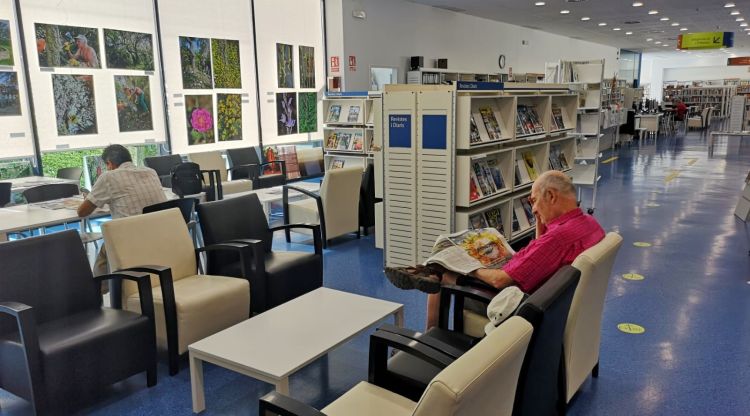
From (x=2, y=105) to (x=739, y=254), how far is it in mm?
8333

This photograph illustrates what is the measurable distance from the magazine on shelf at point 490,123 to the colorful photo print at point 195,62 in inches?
200

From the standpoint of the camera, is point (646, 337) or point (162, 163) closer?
point (646, 337)

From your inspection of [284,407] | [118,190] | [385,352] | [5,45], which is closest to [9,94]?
[5,45]

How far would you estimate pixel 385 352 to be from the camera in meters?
2.33

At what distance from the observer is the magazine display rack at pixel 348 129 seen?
801cm

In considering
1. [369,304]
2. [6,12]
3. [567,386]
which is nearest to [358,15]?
[6,12]

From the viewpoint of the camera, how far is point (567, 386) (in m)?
2.68

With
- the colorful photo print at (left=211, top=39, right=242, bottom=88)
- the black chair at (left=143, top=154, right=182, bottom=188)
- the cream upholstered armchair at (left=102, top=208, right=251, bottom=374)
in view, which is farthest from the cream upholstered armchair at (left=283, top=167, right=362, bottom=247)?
the colorful photo print at (left=211, top=39, right=242, bottom=88)

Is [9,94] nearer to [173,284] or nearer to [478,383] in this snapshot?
[173,284]

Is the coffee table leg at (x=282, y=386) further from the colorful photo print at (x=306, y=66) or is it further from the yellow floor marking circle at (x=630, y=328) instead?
the colorful photo print at (x=306, y=66)

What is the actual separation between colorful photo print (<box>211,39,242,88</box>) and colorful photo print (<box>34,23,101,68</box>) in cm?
188

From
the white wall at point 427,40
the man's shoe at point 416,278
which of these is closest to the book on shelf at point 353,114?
the white wall at point 427,40

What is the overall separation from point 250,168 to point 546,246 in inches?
256

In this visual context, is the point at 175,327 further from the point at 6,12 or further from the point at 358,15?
the point at 358,15
